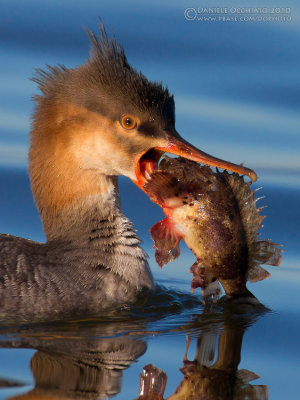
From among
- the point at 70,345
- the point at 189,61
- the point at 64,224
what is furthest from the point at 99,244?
the point at 189,61

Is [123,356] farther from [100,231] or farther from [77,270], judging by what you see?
[100,231]

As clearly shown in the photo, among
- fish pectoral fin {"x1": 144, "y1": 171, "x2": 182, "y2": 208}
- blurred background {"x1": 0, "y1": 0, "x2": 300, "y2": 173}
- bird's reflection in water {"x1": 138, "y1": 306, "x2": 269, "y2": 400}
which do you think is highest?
blurred background {"x1": 0, "y1": 0, "x2": 300, "y2": 173}

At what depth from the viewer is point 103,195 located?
7289 millimetres

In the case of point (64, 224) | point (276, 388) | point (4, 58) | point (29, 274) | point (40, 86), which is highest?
point (4, 58)

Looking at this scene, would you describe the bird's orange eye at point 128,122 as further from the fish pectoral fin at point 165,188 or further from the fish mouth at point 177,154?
the fish pectoral fin at point 165,188

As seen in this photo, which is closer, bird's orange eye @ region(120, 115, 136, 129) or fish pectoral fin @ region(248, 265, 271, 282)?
fish pectoral fin @ region(248, 265, 271, 282)

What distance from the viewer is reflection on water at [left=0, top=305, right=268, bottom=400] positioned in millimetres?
5625

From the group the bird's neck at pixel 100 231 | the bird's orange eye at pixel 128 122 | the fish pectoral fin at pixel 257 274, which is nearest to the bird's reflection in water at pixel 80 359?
the bird's neck at pixel 100 231

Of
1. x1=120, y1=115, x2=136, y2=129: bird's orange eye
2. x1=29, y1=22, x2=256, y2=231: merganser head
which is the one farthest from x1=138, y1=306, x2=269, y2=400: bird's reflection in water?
x1=120, y1=115, x2=136, y2=129: bird's orange eye

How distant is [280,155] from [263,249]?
158 inches

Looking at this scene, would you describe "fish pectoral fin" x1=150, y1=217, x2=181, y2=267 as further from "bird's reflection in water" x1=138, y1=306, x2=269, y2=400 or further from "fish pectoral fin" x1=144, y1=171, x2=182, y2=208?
"bird's reflection in water" x1=138, y1=306, x2=269, y2=400

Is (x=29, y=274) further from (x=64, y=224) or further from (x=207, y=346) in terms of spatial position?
(x=207, y=346)

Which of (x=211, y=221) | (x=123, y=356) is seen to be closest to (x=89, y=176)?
(x=211, y=221)

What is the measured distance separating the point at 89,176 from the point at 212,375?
1.99 m
